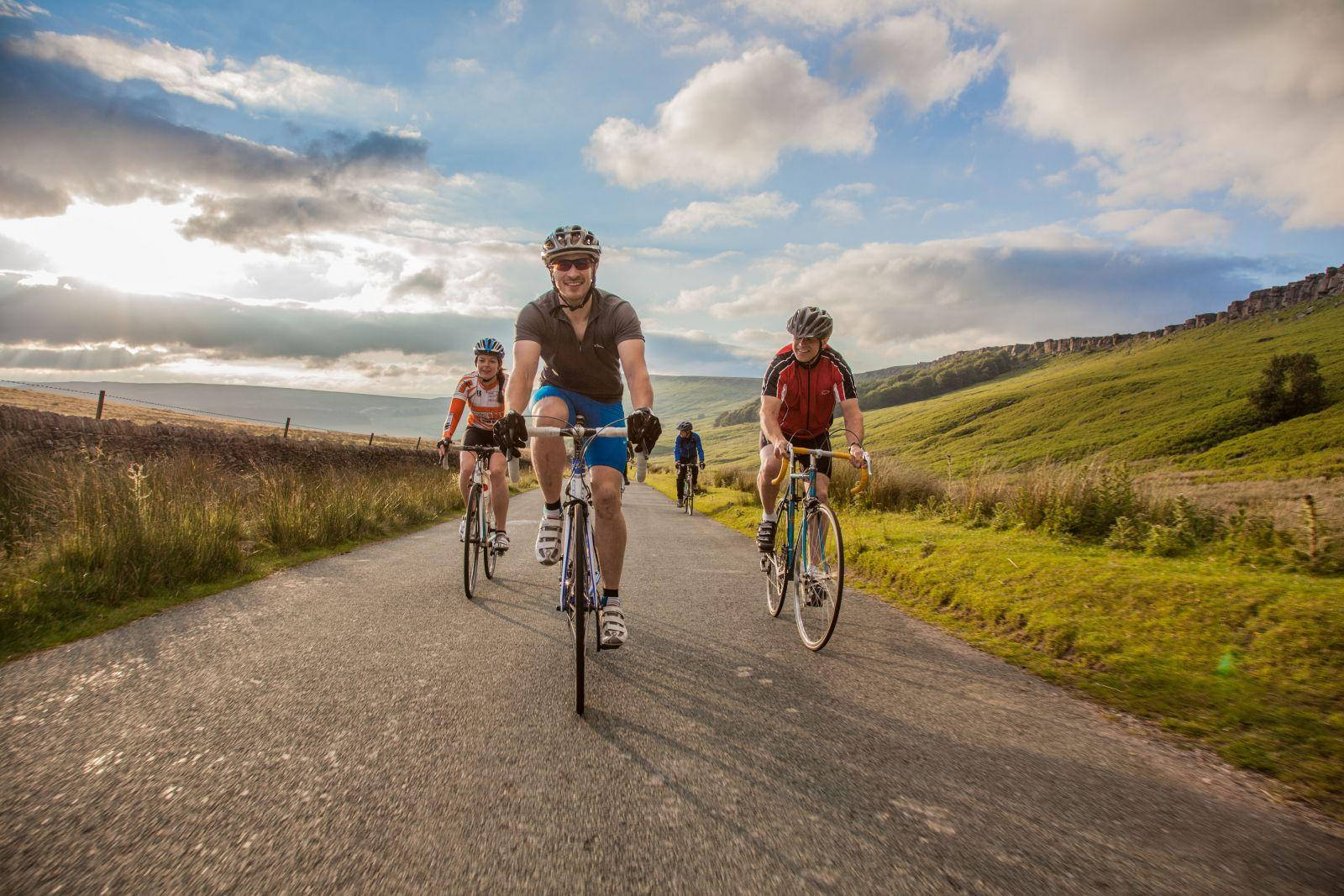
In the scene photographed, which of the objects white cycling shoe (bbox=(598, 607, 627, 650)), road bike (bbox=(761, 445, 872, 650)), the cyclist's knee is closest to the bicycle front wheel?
road bike (bbox=(761, 445, 872, 650))

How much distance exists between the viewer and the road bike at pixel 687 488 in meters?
18.5

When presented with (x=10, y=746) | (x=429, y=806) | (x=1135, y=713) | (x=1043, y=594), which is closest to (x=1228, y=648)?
(x=1135, y=713)

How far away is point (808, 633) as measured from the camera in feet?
16.0

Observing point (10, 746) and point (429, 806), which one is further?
point (10, 746)

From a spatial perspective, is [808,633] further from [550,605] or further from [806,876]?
[806,876]

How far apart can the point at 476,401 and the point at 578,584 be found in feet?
15.5

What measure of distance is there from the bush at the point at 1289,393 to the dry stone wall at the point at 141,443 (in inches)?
4758

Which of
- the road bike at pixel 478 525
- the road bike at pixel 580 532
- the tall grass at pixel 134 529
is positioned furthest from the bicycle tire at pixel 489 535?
the road bike at pixel 580 532

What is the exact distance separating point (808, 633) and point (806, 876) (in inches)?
113

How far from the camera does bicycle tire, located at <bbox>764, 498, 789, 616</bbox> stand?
18.5ft

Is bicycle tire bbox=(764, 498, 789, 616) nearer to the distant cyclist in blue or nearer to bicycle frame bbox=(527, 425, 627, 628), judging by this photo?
bicycle frame bbox=(527, 425, 627, 628)

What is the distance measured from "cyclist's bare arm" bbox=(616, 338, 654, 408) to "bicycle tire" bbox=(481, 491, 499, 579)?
294cm

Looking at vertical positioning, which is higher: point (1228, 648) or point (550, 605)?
point (1228, 648)

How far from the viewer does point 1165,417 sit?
105 m
